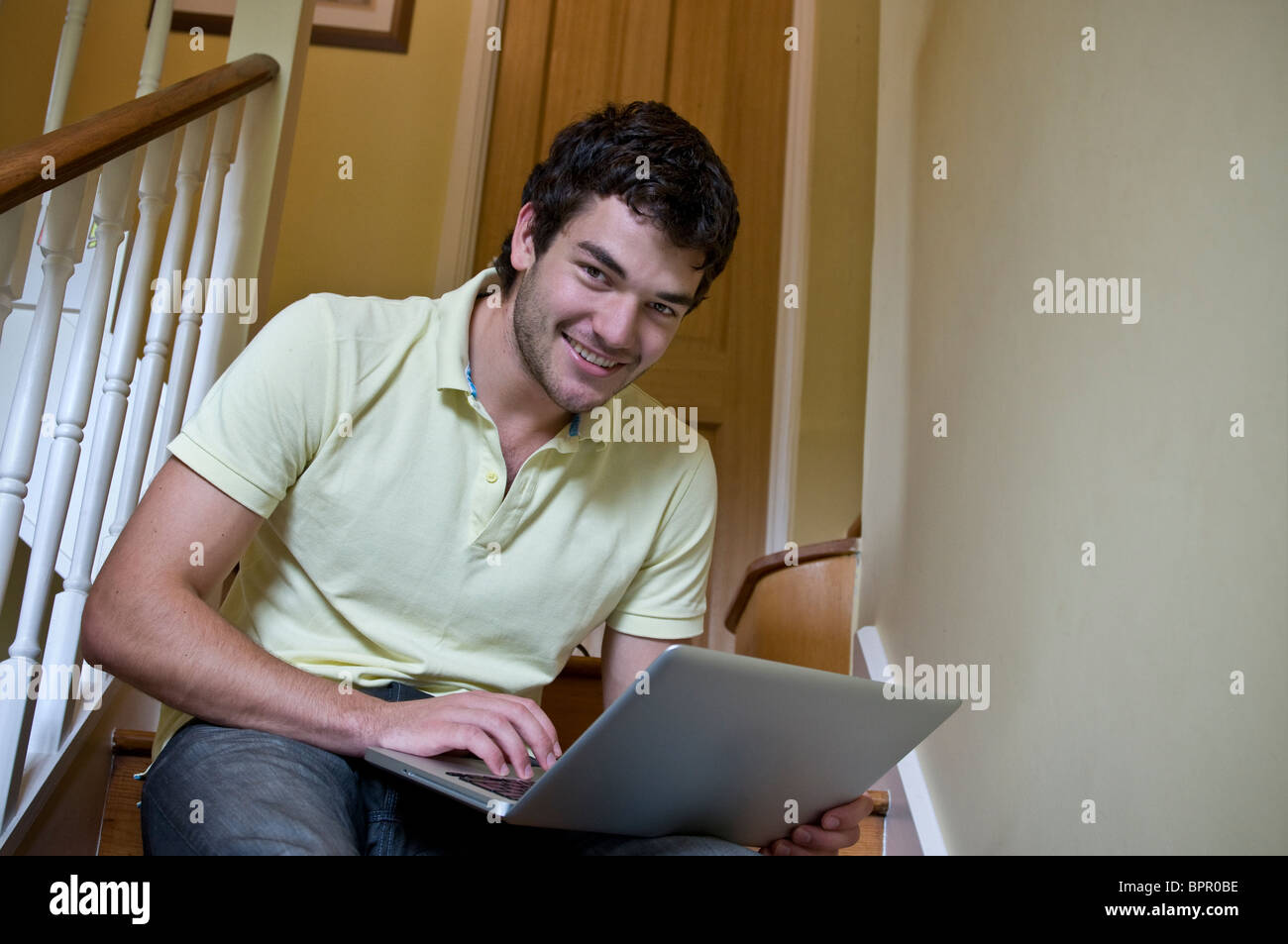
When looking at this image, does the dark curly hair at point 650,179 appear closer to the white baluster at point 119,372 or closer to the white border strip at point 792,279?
the white baluster at point 119,372

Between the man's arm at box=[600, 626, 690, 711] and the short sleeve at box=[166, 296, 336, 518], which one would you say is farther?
the man's arm at box=[600, 626, 690, 711]

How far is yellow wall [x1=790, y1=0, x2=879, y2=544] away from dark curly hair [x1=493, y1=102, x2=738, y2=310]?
1.72 metres

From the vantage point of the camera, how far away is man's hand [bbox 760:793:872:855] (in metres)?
1.06

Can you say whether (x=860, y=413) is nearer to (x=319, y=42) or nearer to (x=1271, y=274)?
(x=319, y=42)

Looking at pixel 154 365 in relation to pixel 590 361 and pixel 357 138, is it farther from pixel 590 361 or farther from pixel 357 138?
pixel 357 138

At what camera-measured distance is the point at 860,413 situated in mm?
2996

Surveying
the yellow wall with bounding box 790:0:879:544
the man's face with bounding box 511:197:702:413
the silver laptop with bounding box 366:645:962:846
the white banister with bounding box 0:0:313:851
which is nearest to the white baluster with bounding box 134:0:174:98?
the white banister with bounding box 0:0:313:851

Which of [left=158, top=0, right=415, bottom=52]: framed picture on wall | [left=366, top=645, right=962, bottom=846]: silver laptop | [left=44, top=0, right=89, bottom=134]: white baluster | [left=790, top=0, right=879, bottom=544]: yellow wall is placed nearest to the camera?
[left=366, top=645, right=962, bottom=846]: silver laptop

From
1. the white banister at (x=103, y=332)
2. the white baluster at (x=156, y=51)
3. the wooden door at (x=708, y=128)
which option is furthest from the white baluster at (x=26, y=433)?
the wooden door at (x=708, y=128)

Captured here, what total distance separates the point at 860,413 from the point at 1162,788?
2110 mm

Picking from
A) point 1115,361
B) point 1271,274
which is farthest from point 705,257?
point 1271,274

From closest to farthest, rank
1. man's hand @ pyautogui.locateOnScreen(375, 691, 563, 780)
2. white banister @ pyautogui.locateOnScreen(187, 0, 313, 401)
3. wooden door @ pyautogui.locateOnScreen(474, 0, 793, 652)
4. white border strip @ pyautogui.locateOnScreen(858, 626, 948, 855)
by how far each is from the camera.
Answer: man's hand @ pyautogui.locateOnScreen(375, 691, 563, 780) → white border strip @ pyautogui.locateOnScreen(858, 626, 948, 855) → white banister @ pyautogui.locateOnScreen(187, 0, 313, 401) → wooden door @ pyautogui.locateOnScreen(474, 0, 793, 652)

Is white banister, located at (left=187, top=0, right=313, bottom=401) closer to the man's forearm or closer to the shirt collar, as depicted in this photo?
the shirt collar

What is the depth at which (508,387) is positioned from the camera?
48.8 inches
